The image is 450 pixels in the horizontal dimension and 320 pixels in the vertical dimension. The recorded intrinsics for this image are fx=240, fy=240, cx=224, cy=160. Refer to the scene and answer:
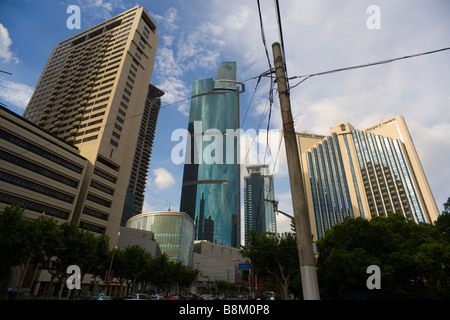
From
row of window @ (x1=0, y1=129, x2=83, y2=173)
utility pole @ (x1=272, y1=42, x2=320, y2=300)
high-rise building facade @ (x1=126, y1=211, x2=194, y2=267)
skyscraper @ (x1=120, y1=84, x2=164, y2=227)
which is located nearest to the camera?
utility pole @ (x1=272, y1=42, x2=320, y2=300)

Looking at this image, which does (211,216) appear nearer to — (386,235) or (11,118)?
(11,118)

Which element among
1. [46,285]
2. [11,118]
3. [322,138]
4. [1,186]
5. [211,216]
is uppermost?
[322,138]

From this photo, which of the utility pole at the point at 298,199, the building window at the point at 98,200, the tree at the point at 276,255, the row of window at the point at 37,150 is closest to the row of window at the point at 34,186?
the building window at the point at 98,200

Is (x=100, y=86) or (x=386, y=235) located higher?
(x=100, y=86)

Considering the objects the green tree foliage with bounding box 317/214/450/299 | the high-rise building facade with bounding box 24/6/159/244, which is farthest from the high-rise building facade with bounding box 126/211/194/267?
the green tree foliage with bounding box 317/214/450/299

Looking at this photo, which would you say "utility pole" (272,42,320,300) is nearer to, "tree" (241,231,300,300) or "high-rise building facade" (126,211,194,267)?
"tree" (241,231,300,300)

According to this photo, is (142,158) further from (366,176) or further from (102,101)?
(366,176)

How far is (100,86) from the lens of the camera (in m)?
77.4

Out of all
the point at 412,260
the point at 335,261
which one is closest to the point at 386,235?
the point at 412,260

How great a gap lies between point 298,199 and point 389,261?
25916 mm

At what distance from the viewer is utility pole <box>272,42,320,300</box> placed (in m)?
5.77

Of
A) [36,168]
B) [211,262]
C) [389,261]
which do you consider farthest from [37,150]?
[211,262]

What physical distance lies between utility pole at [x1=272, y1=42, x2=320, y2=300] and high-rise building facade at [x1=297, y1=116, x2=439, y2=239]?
148 meters
